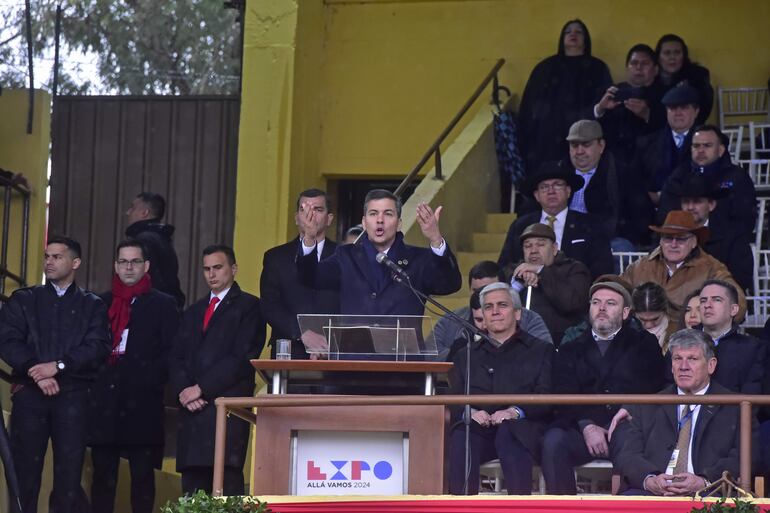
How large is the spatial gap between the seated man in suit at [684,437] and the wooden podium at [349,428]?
3.99 ft

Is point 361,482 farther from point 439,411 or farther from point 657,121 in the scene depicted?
point 657,121

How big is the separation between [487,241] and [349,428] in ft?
18.3

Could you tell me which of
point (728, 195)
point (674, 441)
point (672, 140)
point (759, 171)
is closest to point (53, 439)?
point (674, 441)

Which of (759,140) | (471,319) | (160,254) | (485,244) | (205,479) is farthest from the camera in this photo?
(759,140)

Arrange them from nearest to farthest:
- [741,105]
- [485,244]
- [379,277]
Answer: [379,277] < [485,244] < [741,105]

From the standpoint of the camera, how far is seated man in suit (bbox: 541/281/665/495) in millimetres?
8312

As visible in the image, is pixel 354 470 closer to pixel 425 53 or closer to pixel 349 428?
Answer: pixel 349 428

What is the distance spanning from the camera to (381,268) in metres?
8.51

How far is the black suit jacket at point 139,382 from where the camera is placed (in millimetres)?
10008

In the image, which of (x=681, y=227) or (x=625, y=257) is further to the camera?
(x=625, y=257)

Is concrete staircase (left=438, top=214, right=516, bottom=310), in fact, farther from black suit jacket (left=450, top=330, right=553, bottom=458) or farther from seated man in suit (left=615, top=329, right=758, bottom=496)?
seated man in suit (left=615, top=329, right=758, bottom=496)

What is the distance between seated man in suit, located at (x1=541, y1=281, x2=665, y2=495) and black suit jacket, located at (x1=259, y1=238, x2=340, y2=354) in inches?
59.7

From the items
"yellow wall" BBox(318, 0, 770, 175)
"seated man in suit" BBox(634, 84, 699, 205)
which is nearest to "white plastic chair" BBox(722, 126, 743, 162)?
"seated man in suit" BBox(634, 84, 699, 205)

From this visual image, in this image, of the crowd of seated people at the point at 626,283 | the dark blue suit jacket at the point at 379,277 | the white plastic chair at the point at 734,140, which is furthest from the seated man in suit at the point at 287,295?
the white plastic chair at the point at 734,140
